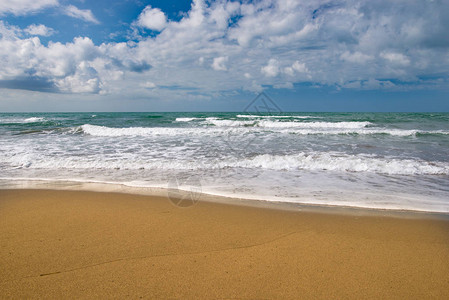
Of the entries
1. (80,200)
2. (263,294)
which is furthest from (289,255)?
(80,200)

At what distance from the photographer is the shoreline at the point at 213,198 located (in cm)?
351

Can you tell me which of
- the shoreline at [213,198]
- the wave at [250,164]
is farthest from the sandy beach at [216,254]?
the wave at [250,164]

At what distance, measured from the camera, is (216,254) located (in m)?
2.32

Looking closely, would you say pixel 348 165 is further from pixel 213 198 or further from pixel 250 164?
pixel 213 198

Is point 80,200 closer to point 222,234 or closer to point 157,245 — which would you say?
point 157,245

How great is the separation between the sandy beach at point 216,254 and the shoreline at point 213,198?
21cm

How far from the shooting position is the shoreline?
11.5 ft

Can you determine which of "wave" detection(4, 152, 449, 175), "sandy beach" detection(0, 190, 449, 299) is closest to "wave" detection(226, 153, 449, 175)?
"wave" detection(4, 152, 449, 175)

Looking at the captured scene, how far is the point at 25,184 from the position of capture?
4.88 meters

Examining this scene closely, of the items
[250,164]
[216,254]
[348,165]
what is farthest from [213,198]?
[348,165]

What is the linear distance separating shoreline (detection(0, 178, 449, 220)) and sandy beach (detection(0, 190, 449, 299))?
0.21 metres

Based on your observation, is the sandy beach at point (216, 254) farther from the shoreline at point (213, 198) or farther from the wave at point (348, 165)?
the wave at point (348, 165)

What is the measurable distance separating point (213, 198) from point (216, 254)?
182 centimetres

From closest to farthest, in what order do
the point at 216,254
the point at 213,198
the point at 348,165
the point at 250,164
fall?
the point at 216,254 < the point at 213,198 < the point at 348,165 < the point at 250,164
